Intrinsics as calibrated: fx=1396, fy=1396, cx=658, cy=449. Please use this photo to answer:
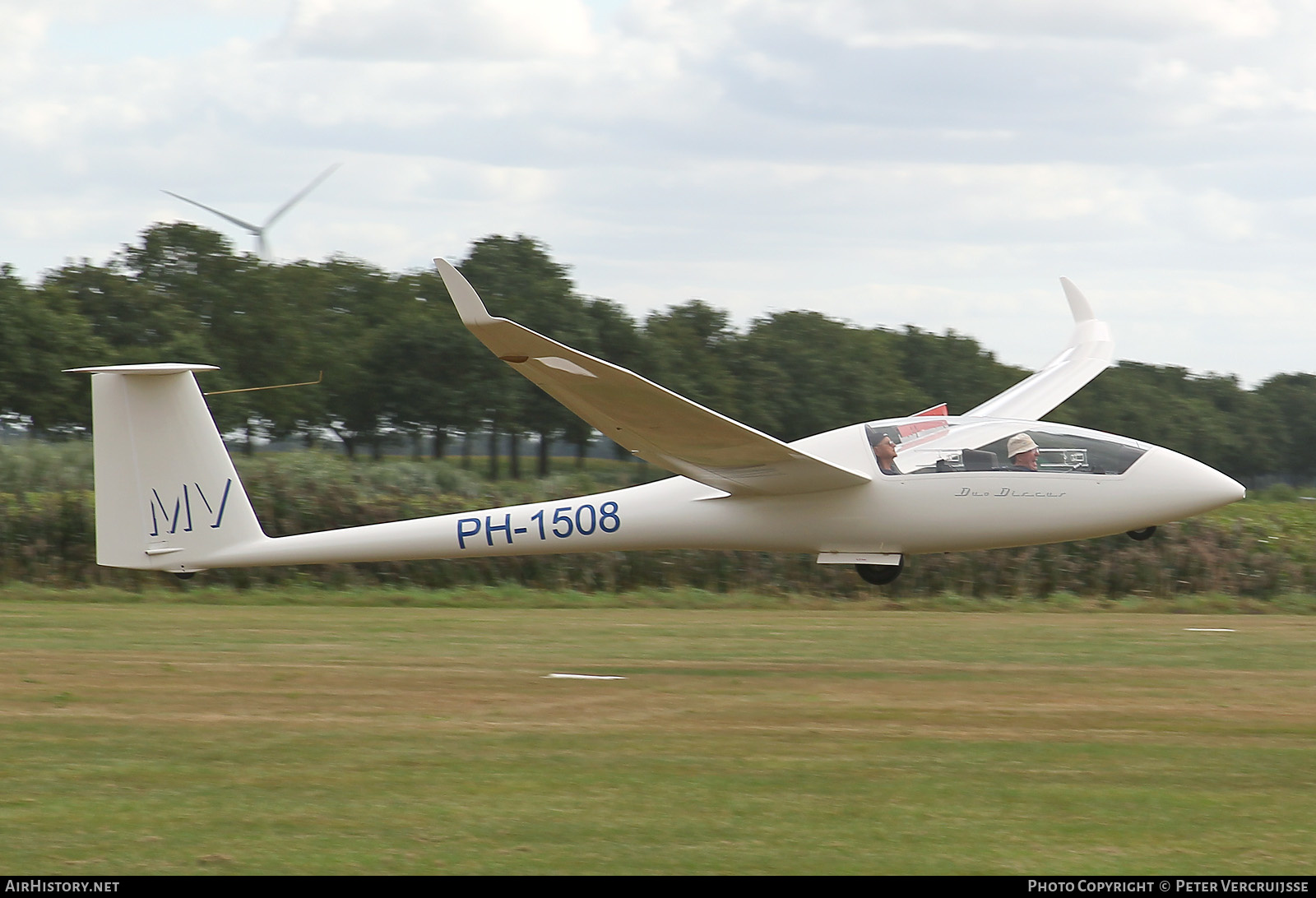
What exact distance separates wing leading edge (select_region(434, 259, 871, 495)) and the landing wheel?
0.86 m

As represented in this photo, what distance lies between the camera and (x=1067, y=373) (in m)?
17.5

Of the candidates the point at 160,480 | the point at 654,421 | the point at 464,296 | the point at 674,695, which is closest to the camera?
the point at 464,296

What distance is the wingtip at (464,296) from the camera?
30.9 feet

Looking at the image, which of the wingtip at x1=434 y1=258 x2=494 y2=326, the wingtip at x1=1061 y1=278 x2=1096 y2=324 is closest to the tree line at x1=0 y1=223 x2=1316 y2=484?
the wingtip at x1=1061 y1=278 x2=1096 y2=324

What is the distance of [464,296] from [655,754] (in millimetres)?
3314

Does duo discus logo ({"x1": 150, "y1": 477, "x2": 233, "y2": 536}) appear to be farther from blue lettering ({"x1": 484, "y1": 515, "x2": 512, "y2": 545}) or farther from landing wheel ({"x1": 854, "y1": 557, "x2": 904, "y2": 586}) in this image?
landing wheel ({"x1": 854, "y1": 557, "x2": 904, "y2": 586})

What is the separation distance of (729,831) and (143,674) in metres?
6.98

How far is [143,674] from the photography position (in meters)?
12.1

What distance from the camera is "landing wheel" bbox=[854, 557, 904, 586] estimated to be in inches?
477

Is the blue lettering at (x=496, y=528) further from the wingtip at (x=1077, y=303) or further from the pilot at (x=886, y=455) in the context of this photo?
the wingtip at (x=1077, y=303)

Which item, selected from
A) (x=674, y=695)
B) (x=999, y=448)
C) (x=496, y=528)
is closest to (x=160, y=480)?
(x=496, y=528)

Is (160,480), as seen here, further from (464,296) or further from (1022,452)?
(1022,452)
